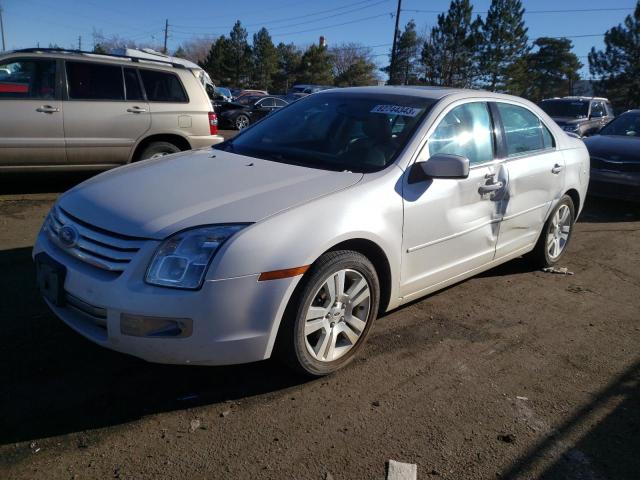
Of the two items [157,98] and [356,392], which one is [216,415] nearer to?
[356,392]

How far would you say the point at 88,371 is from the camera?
3.00 metres

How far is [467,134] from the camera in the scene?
3.97 metres

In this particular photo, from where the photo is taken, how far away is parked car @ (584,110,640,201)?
8.07 metres

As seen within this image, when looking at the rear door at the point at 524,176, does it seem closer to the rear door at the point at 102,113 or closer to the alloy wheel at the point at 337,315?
the alloy wheel at the point at 337,315

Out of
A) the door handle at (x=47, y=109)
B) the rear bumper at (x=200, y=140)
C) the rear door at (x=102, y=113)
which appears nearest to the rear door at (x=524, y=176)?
the rear bumper at (x=200, y=140)

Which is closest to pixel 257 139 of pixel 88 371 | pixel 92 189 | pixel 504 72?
pixel 92 189

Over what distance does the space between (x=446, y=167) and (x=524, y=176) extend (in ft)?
4.55

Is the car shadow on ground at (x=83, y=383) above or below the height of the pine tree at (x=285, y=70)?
below

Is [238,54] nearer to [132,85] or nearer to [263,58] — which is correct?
[263,58]

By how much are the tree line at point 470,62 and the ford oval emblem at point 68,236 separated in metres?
34.9

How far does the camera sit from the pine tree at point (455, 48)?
1748 inches

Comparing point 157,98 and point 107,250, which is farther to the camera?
point 157,98

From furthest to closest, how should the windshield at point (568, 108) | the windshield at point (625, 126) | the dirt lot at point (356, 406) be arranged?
the windshield at point (568, 108), the windshield at point (625, 126), the dirt lot at point (356, 406)

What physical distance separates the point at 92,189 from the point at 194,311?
4.01 feet
